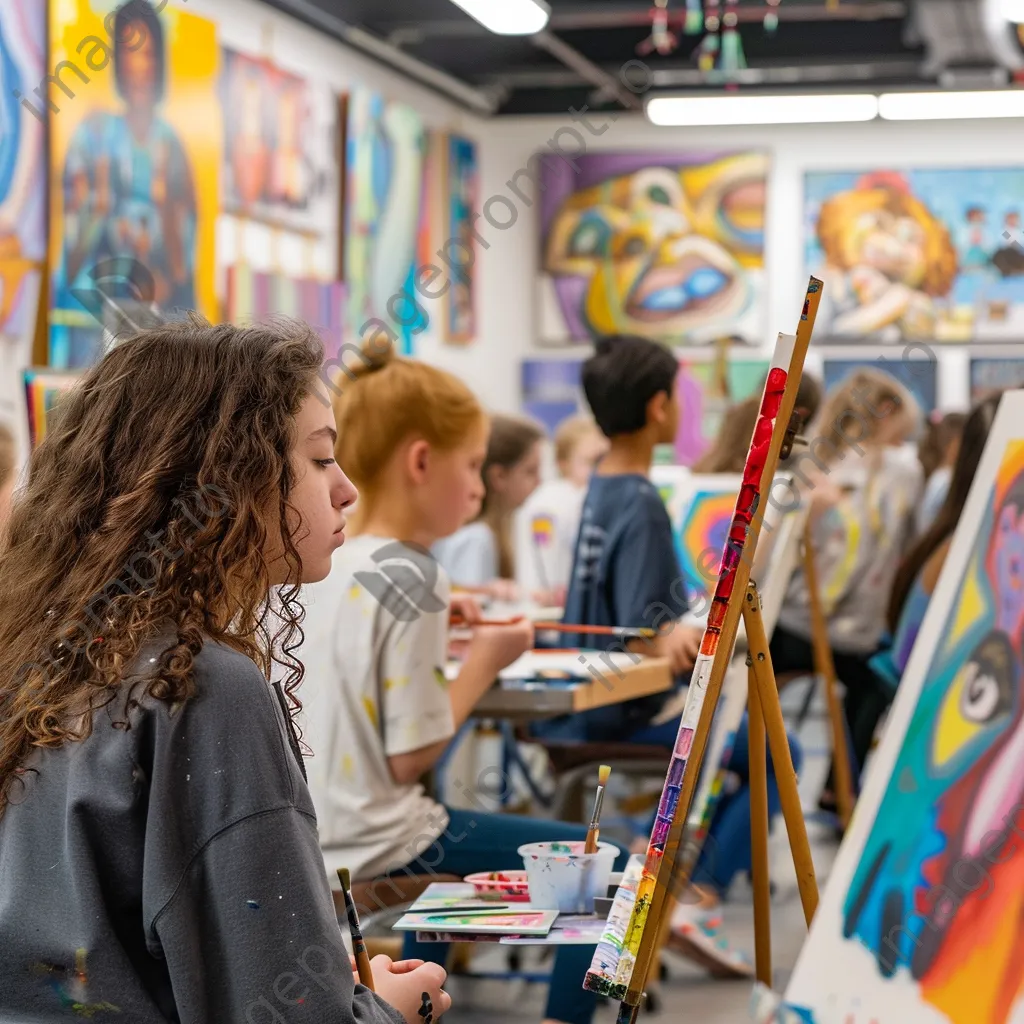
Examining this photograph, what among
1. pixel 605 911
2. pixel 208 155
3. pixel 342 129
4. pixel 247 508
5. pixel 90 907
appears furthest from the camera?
pixel 342 129

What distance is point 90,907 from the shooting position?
1078mm

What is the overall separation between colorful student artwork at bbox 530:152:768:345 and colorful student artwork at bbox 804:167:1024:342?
501mm

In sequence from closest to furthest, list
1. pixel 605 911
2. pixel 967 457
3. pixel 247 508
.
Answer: pixel 247 508 < pixel 605 911 < pixel 967 457

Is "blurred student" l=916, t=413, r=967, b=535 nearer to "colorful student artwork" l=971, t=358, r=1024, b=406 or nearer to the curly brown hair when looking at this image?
"colorful student artwork" l=971, t=358, r=1024, b=406

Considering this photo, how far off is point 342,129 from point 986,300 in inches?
148

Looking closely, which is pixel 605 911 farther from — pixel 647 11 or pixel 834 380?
pixel 834 380

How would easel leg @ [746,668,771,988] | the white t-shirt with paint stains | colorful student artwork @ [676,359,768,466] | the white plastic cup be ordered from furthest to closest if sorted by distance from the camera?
colorful student artwork @ [676,359,768,466], the white t-shirt with paint stains, easel leg @ [746,668,771,988], the white plastic cup

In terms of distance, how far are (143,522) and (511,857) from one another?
114 centimetres

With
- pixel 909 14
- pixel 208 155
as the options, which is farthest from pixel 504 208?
pixel 208 155

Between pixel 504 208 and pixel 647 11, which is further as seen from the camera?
pixel 504 208

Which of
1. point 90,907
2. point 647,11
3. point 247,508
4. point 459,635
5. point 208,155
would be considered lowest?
point 459,635

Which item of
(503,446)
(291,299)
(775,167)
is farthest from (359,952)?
(775,167)

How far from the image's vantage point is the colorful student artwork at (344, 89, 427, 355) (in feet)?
21.1

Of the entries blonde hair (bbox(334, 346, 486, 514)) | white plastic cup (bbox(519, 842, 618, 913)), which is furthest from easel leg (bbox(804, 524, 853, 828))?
white plastic cup (bbox(519, 842, 618, 913))
